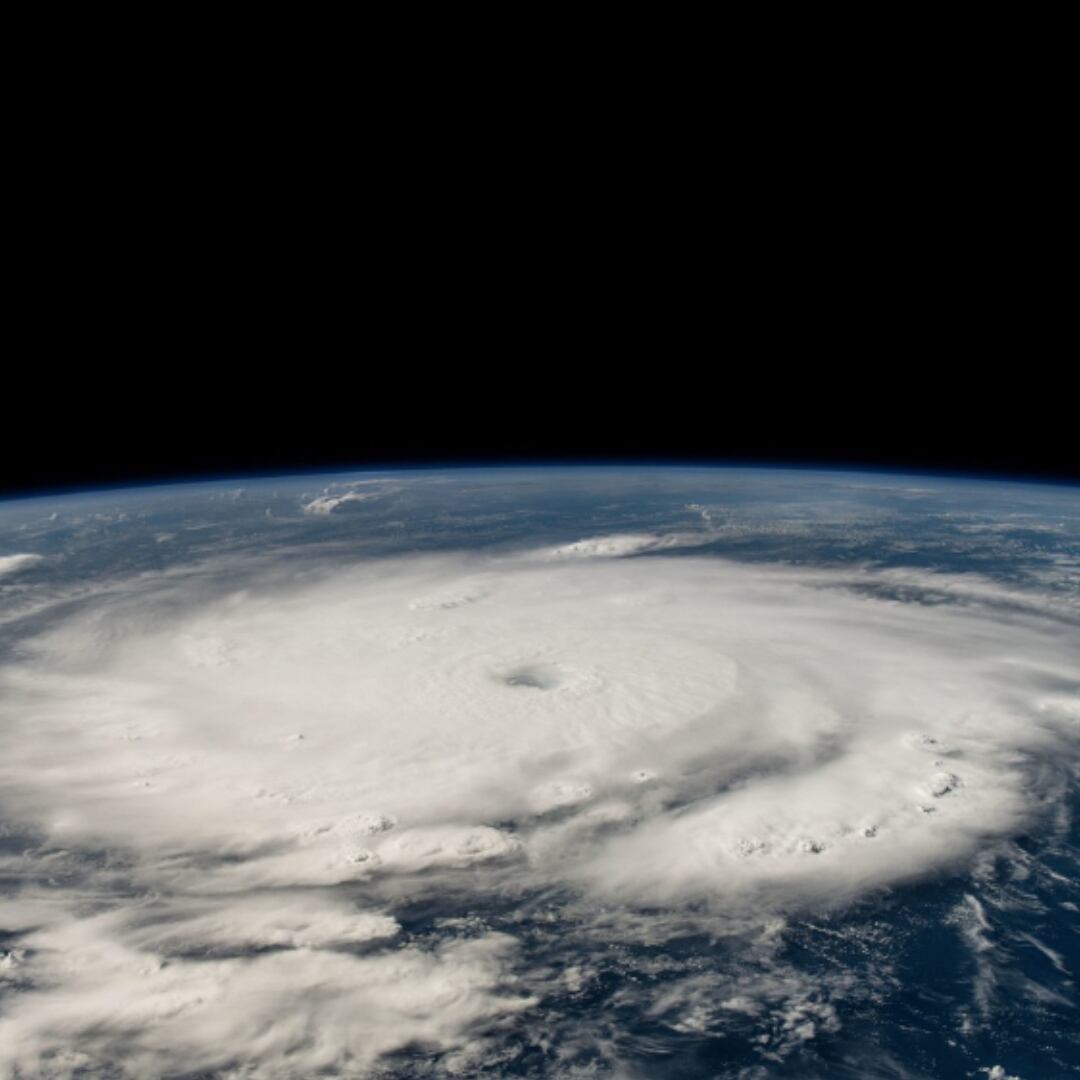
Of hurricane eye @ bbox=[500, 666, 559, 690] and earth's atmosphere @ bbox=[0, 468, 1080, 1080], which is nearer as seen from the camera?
earth's atmosphere @ bbox=[0, 468, 1080, 1080]

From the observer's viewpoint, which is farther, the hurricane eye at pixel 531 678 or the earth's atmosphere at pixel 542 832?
the hurricane eye at pixel 531 678

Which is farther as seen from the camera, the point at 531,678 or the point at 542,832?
the point at 531,678

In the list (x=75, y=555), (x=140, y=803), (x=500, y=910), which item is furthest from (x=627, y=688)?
(x=75, y=555)

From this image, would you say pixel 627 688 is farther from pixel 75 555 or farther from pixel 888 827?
pixel 75 555

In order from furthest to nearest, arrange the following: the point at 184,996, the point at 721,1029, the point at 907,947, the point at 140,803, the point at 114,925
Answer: the point at 140,803, the point at 114,925, the point at 907,947, the point at 184,996, the point at 721,1029

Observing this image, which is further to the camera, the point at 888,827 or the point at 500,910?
the point at 888,827

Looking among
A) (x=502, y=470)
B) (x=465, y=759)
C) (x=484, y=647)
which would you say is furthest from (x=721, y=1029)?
→ (x=502, y=470)

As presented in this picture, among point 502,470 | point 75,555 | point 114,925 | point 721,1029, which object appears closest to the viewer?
point 721,1029
